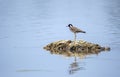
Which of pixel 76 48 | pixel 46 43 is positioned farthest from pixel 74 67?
pixel 46 43

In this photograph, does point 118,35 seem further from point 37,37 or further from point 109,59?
point 109,59

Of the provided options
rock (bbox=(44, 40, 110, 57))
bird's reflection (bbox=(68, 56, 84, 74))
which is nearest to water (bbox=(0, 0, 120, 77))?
bird's reflection (bbox=(68, 56, 84, 74))

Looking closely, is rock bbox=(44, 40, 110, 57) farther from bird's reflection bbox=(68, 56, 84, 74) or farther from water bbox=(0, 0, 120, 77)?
bird's reflection bbox=(68, 56, 84, 74)

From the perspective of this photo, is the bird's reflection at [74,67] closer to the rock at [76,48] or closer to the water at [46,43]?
the water at [46,43]

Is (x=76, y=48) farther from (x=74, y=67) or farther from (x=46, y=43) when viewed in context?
(x=46, y=43)

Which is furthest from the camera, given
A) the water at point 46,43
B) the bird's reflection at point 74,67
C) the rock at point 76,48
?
the rock at point 76,48

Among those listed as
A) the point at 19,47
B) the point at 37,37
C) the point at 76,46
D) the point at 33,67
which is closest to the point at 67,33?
the point at 37,37

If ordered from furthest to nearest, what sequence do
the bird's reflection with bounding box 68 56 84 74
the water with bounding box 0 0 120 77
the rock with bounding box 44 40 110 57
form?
the rock with bounding box 44 40 110 57 < the water with bounding box 0 0 120 77 < the bird's reflection with bounding box 68 56 84 74

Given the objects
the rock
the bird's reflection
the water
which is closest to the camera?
the bird's reflection

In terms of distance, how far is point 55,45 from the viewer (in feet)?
126

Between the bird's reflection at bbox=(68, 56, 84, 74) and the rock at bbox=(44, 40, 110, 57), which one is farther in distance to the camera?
the rock at bbox=(44, 40, 110, 57)

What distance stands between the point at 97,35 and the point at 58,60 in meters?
11.6

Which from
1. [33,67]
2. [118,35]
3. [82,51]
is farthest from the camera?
[118,35]

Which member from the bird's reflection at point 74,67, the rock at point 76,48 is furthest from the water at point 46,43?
the rock at point 76,48
